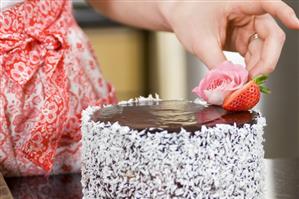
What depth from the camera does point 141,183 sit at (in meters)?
0.86

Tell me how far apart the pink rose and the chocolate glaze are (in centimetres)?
2

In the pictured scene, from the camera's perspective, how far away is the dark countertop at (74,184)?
1.05m

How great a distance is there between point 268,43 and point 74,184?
384 millimetres

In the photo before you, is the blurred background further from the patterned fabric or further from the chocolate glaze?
the chocolate glaze

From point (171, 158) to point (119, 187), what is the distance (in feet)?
0.25

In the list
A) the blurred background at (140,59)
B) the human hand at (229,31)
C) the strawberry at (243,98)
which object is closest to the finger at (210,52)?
the human hand at (229,31)

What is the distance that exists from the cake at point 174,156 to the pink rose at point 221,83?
0.07 m

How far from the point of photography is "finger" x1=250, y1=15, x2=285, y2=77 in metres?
1.16

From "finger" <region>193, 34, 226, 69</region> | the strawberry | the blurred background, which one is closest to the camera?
the strawberry

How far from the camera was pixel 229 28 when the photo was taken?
127 centimetres

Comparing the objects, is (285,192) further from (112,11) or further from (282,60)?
(282,60)

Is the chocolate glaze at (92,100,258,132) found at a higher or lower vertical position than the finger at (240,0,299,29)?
lower

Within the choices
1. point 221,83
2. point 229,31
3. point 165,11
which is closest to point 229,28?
point 229,31

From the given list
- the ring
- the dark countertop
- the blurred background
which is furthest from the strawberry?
the blurred background
